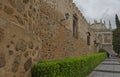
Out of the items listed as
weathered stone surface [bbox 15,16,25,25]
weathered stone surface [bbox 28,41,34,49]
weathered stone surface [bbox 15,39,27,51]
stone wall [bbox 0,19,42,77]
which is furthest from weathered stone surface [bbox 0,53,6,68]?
weathered stone surface [bbox 28,41,34,49]

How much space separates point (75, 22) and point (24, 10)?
871 cm

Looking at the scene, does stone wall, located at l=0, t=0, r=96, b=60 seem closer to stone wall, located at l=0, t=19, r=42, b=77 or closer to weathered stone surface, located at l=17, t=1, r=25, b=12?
weathered stone surface, located at l=17, t=1, r=25, b=12

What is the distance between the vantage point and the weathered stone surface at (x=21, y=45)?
154 inches

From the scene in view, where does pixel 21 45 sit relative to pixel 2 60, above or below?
above

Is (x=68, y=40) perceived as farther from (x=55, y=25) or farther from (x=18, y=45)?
(x=18, y=45)

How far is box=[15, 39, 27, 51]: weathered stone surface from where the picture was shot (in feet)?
12.8

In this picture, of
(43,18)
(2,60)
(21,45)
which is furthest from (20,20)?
(43,18)

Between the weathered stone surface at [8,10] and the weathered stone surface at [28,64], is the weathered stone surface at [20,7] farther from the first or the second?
the weathered stone surface at [28,64]

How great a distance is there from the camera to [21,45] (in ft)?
13.4

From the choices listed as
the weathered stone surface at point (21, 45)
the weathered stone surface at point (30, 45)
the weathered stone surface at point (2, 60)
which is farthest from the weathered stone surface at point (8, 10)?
the weathered stone surface at point (30, 45)

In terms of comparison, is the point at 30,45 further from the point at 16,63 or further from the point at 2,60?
the point at 2,60

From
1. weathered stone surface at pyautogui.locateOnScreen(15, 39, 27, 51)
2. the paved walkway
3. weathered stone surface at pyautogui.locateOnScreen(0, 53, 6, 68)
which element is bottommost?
the paved walkway

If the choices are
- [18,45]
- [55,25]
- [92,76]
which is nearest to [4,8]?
[18,45]

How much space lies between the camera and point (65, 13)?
31.3ft
